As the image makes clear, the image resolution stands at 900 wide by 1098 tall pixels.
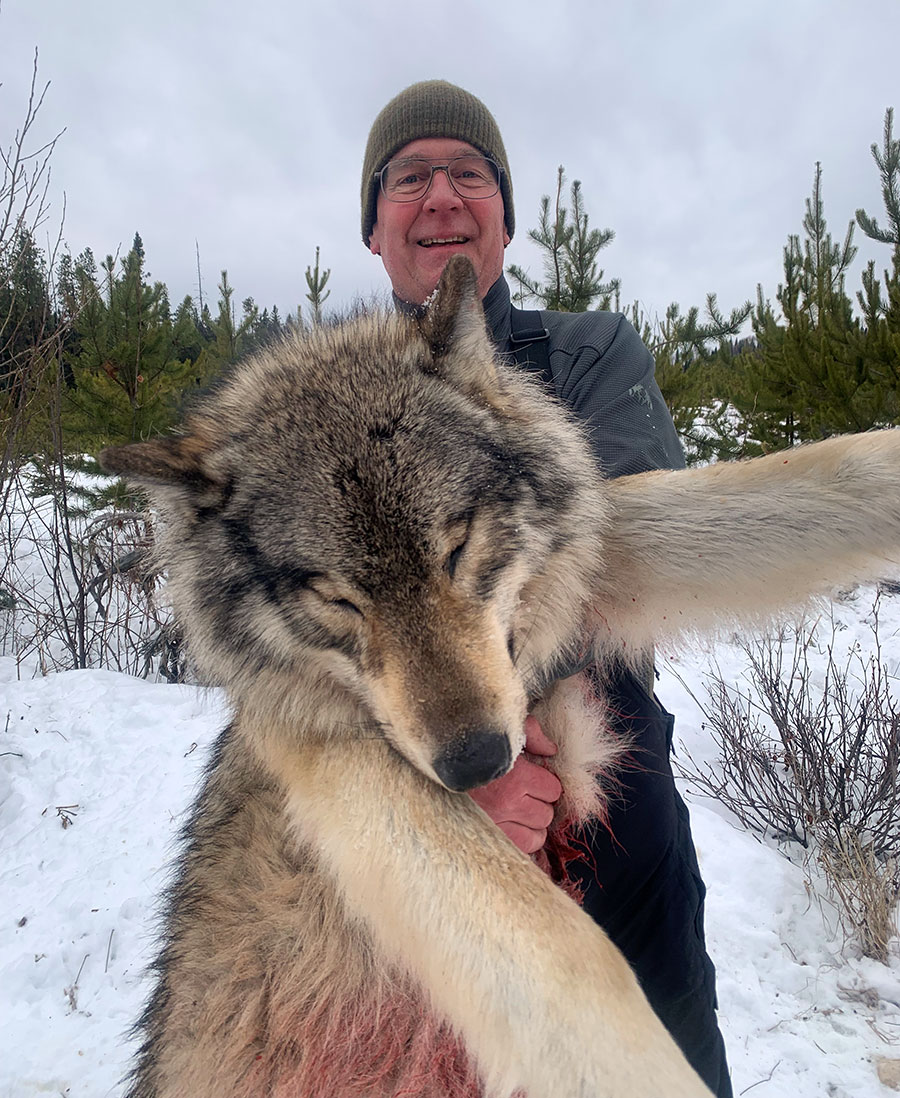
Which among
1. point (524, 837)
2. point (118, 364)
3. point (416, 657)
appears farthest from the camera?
point (118, 364)

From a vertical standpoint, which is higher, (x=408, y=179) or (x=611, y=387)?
(x=408, y=179)

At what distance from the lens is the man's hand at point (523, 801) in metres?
2.03

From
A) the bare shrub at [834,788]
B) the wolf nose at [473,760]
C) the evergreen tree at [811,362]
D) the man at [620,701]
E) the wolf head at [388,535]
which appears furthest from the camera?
the evergreen tree at [811,362]

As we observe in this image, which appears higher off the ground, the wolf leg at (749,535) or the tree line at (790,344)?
the tree line at (790,344)

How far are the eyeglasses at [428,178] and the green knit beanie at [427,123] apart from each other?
0.12 metres

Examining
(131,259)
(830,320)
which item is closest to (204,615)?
(131,259)

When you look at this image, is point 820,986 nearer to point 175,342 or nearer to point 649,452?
point 649,452

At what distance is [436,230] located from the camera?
10.5 feet

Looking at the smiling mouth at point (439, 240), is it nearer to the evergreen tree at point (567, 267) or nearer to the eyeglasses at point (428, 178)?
the eyeglasses at point (428, 178)

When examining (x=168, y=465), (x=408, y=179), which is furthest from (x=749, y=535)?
(x=408, y=179)

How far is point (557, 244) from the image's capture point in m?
11.5

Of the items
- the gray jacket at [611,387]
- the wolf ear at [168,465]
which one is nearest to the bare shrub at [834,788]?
the gray jacket at [611,387]

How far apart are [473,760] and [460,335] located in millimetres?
1337

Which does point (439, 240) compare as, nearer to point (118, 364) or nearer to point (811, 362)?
point (118, 364)
